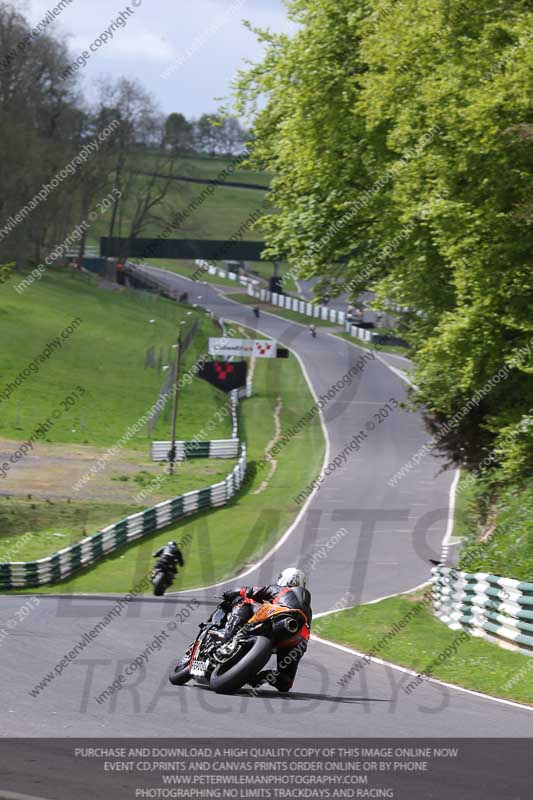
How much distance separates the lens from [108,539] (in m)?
28.8

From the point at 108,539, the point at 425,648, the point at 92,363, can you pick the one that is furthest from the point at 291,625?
the point at 92,363

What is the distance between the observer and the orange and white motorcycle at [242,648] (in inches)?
381

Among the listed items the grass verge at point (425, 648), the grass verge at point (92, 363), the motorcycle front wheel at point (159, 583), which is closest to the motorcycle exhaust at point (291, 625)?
the grass verge at point (425, 648)

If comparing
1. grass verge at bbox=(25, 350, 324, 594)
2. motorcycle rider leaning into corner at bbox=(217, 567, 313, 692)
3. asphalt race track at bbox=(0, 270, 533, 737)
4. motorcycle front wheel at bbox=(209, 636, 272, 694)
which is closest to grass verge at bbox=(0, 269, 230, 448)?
grass verge at bbox=(25, 350, 324, 594)

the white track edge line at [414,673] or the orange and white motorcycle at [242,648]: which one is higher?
the orange and white motorcycle at [242,648]

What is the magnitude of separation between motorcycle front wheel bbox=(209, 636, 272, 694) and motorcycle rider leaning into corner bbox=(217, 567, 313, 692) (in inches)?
9.6

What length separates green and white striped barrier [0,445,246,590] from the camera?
2433cm

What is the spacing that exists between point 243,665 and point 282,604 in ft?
2.38

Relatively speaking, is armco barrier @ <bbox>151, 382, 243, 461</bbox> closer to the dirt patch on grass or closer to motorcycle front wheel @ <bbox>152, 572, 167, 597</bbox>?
the dirt patch on grass

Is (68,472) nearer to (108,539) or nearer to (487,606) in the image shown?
(108,539)

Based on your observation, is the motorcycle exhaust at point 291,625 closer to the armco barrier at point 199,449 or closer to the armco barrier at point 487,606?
the armco barrier at point 487,606

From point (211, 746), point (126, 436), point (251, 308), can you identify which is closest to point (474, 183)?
point (211, 746)

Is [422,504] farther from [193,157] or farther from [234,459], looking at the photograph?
[193,157]

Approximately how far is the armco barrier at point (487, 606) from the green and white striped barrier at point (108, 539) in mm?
10307
